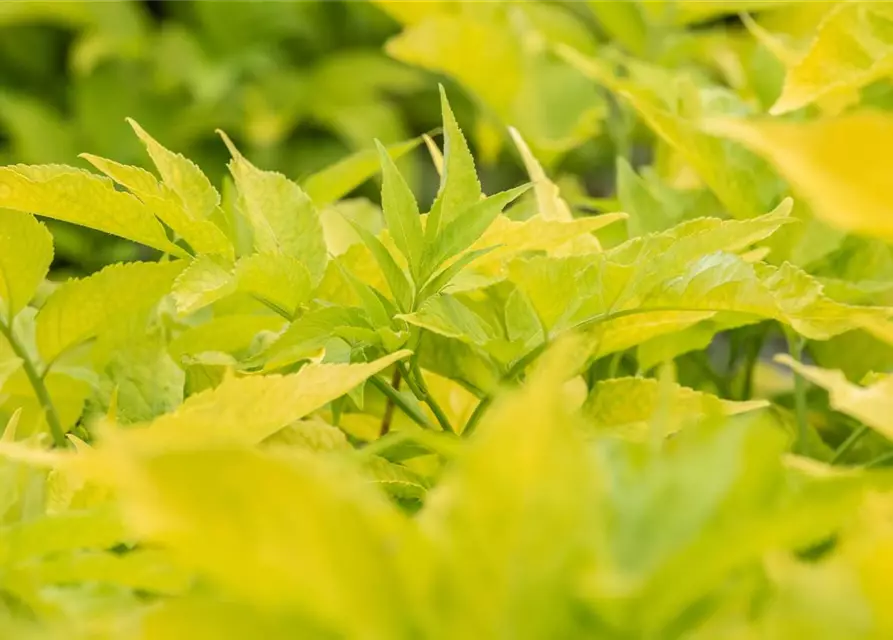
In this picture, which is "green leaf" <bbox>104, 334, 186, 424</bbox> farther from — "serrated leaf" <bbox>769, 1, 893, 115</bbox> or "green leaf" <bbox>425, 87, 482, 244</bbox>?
"serrated leaf" <bbox>769, 1, 893, 115</bbox>

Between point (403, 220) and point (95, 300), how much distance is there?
0.43 ft

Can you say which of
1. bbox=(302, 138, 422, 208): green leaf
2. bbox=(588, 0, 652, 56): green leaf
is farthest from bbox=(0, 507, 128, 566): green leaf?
bbox=(588, 0, 652, 56): green leaf

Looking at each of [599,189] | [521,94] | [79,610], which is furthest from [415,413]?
[599,189]

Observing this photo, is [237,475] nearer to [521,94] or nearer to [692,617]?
[692,617]

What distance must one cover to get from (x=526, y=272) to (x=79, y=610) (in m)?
0.17

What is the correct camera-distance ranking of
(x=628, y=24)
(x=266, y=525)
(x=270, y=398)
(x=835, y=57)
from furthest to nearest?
(x=628, y=24) → (x=835, y=57) → (x=270, y=398) → (x=266, y=525)

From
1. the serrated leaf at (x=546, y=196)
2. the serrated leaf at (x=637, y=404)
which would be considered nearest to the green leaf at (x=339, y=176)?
the serrated leaf at (x=546, y=196)

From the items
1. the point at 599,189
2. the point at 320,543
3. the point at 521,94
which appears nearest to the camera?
the point at 320,543

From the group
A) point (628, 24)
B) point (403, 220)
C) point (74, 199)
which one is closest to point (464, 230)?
point (403, 220)

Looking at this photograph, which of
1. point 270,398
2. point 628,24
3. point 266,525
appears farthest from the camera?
point 628,24

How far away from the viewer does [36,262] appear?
0.39 meters

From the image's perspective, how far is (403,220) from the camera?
370mm

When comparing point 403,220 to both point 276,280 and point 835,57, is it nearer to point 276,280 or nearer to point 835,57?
point 276,280

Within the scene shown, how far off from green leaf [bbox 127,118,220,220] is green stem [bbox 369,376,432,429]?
0.09 m
